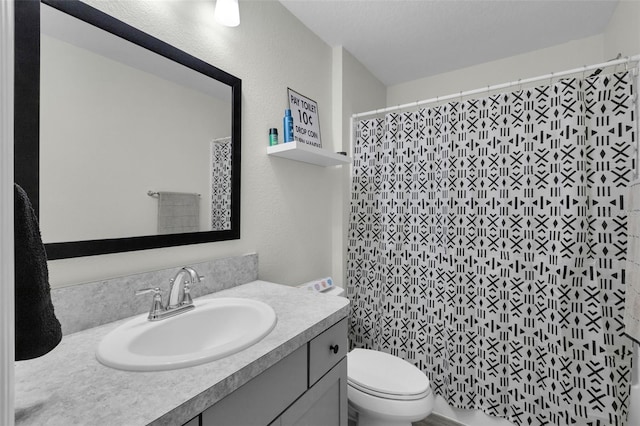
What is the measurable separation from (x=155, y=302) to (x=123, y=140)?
1.88ft

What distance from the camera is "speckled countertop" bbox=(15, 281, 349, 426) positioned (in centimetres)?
54

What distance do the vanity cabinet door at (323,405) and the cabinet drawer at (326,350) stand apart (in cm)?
3

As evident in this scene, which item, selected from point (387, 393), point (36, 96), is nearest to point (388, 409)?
point (387, 393)

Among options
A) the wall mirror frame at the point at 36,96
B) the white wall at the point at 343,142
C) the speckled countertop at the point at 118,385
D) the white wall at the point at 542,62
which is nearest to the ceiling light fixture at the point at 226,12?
the wall mirror frame at the point at 36,96

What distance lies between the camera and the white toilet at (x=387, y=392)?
1323 millimetres

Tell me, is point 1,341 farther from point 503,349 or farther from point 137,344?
point 503,349

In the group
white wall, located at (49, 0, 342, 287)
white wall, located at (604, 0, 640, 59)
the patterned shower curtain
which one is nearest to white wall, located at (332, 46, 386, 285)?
white wall, located at (49, 0, 342, 287)

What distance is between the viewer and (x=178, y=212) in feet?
3.97

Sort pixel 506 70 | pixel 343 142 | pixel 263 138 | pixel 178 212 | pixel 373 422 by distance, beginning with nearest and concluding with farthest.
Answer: pixel 178 212 → pixel 373 422 → pixel 263 138 → pixel 343 142 → pixel 506 70

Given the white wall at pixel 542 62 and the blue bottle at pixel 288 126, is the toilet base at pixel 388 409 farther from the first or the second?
the white wall at pixel 542 62

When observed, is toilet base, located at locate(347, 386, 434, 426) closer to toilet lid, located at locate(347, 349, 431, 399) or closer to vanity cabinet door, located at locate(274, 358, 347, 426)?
toilet lid, located at locate(347, 349, 431, 399)

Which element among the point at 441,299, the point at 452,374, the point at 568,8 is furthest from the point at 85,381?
the point at 568,8

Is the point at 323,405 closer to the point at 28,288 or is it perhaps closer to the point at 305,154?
the point at 28,288

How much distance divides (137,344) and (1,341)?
59 centimetres
